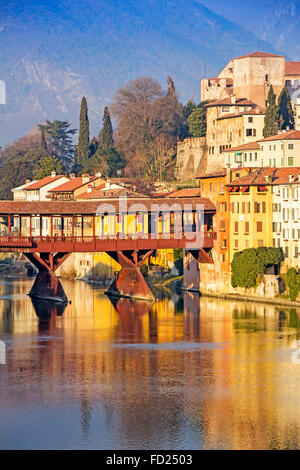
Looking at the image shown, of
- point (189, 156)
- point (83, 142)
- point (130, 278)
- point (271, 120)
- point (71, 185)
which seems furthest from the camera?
point (83, 142)

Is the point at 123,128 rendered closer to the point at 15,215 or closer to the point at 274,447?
the point at 15,215

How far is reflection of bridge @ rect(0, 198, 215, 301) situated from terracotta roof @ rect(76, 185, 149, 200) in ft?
29.6

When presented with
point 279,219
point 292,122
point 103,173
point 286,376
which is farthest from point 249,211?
point 103,173

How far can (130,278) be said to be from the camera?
8888 cm

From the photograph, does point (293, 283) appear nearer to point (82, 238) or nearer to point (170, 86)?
point (82, 238)

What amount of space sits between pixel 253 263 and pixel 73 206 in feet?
A: 54.2

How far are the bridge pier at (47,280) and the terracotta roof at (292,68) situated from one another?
8112 cm

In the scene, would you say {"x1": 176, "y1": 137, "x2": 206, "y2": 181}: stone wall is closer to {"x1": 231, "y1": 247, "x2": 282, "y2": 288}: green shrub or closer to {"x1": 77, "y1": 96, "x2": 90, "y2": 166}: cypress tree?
{"x1": 77, "y1": 96, "x2": 90, "y2": 166}: cypress tree

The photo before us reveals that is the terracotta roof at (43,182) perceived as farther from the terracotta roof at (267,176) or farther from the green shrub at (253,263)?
the green shrub at (253,263)

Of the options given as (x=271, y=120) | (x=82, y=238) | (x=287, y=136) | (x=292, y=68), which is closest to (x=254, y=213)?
(x=82, y=238)

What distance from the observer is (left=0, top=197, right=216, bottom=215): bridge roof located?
287 ft

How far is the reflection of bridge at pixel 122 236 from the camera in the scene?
85.8 m
